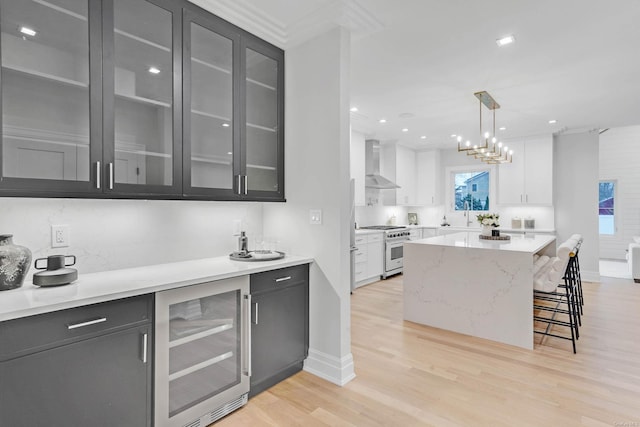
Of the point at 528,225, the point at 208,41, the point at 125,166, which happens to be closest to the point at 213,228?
the point at 125,166

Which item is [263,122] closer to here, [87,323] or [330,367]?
[87,323]

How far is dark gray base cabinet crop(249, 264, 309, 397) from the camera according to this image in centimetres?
225

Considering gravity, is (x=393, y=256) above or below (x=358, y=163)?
below

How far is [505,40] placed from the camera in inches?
110

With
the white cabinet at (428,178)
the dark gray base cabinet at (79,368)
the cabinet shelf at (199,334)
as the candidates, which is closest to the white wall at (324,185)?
the cabinet shelf at (199,334)

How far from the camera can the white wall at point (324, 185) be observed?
252 centimetres

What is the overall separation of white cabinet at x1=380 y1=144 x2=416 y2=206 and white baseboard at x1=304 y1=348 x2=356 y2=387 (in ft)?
16.6

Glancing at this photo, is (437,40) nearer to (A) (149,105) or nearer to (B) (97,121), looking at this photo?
(A) (149,105)

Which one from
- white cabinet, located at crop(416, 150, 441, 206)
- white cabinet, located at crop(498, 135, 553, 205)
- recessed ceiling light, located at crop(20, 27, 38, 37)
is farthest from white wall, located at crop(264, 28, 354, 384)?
white cabinet, located at crop(416, 150, 441, 206)

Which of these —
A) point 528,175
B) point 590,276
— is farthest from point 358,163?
point 590,276

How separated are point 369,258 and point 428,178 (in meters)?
3.11

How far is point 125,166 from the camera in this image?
193cm

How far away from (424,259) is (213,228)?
7.61 ft

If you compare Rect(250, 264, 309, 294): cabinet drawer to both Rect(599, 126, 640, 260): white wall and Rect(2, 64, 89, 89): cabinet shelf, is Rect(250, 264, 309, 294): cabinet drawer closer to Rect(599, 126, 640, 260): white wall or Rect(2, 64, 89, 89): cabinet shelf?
Rect(2, 64, 89, 89): cabinet shelf
